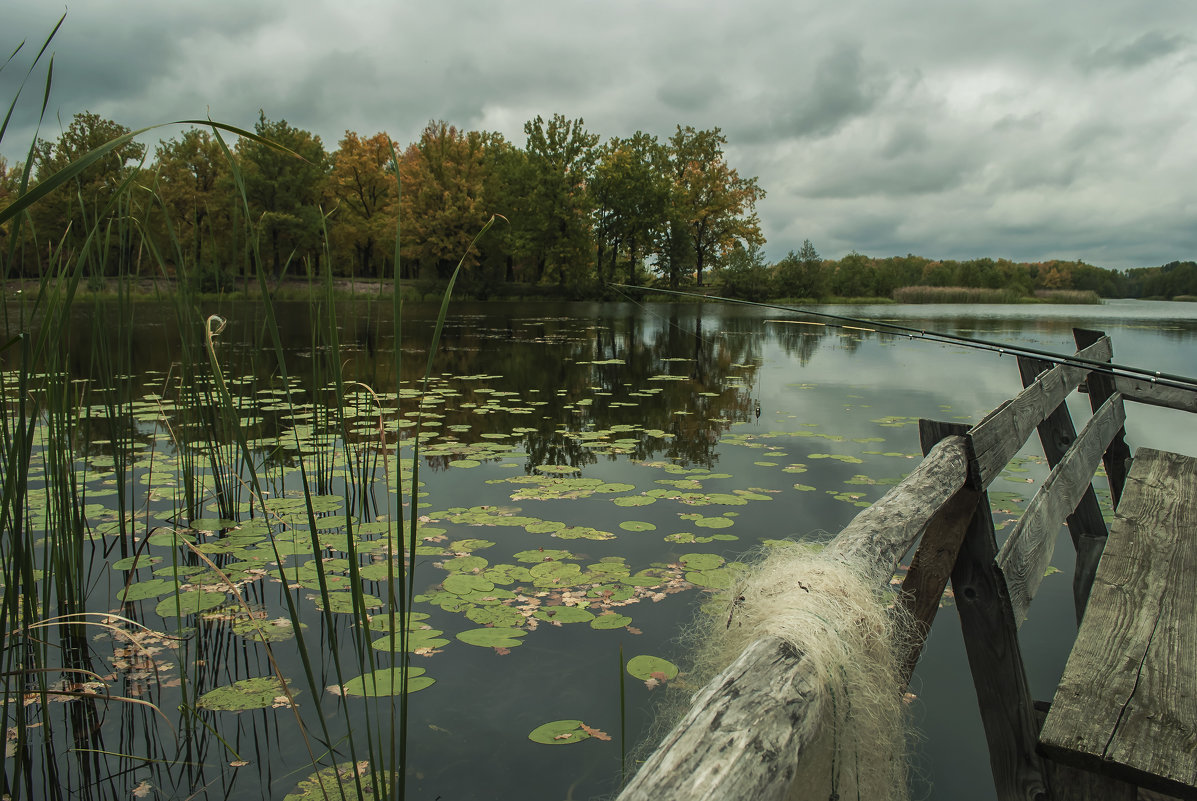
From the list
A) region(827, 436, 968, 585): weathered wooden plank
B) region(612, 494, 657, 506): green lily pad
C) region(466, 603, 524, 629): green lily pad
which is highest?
region(827, 436, 968, 585): weathered wooden plank

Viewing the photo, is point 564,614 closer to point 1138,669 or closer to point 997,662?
A: point 997,662

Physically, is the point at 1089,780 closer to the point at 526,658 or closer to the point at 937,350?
Result: the point at 526,658

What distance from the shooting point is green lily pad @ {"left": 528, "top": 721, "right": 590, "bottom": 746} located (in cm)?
230

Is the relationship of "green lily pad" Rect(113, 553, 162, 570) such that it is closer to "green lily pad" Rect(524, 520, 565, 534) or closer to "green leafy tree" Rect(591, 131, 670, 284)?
"green lily pad" Rect(524, 520, 565, 534)

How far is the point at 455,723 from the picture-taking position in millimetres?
2406

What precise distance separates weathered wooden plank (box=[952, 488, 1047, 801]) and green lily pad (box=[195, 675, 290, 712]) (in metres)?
2.21

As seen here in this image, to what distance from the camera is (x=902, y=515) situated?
5.60 ft

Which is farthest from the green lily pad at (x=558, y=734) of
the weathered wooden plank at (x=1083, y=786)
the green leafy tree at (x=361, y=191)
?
the green leafy tree at (x=361, y=191)

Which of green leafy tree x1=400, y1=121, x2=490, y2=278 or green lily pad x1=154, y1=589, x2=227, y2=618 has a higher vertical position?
green leafy tree x1=400, y1=121, x2=490, y2=278

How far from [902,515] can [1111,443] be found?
365 centimetres

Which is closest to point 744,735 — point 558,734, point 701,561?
point 558,734

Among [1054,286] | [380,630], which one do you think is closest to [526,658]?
[380,630]

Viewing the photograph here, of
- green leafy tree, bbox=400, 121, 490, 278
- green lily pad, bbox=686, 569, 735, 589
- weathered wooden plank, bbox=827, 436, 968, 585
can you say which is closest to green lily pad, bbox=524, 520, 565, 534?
green lily pad, bbox=686, 569, 735, 589

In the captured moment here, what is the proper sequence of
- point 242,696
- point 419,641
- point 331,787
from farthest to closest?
point 419,641 < point 242,696 < point 331,787
